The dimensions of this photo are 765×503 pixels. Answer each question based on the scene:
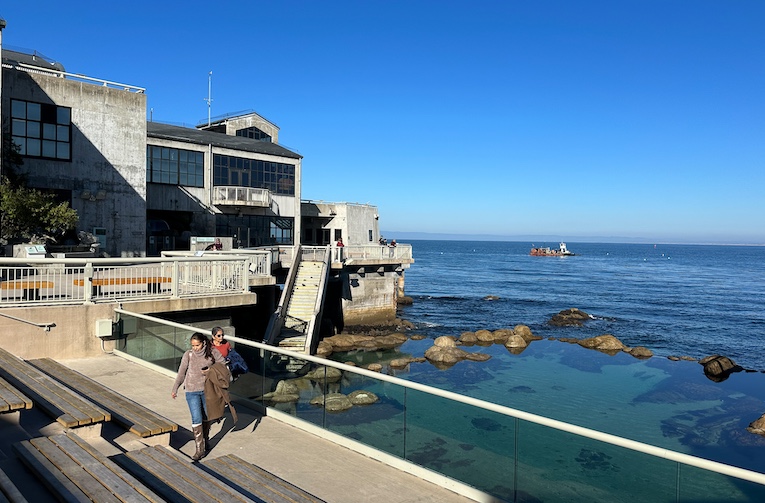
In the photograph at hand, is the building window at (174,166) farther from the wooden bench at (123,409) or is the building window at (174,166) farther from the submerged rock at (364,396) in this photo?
the submerged rock at (364,396)

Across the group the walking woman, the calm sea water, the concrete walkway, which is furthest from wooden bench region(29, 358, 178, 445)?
the calm sea water

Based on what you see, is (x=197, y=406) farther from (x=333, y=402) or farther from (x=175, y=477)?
(x=333, y=402)

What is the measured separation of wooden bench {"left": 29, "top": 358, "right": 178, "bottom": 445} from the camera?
7.52 meters

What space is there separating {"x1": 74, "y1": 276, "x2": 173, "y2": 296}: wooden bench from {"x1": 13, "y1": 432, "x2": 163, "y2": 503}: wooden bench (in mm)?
8267

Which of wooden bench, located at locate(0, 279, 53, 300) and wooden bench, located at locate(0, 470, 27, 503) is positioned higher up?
wooden bench, located at locate(0, 279, 53, 300)

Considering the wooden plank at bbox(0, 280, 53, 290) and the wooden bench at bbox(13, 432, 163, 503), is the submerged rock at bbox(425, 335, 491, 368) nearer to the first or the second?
the wooden plank at bbox(0, 280, 53, 290)

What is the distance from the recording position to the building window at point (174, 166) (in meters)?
34.9

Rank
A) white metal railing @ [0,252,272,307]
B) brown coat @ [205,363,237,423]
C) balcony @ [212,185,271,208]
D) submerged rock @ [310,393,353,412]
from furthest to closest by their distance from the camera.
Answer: balcony @ [212,185,271,208]
white metal railing @ [0,252,272,307]
submerged rock @ [310,393,353,412]
brown coat @ [205,363,237,423]

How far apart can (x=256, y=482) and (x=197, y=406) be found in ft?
5.64

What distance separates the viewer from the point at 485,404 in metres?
6.71

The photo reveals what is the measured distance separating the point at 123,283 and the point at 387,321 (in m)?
28.6

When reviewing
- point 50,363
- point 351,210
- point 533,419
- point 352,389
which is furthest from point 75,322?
point 351,210

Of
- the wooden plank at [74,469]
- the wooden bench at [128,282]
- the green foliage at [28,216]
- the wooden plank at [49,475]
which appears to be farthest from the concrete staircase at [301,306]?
the wooden plank at [49,475]

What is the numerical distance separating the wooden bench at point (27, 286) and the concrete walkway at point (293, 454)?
16.2 ft
